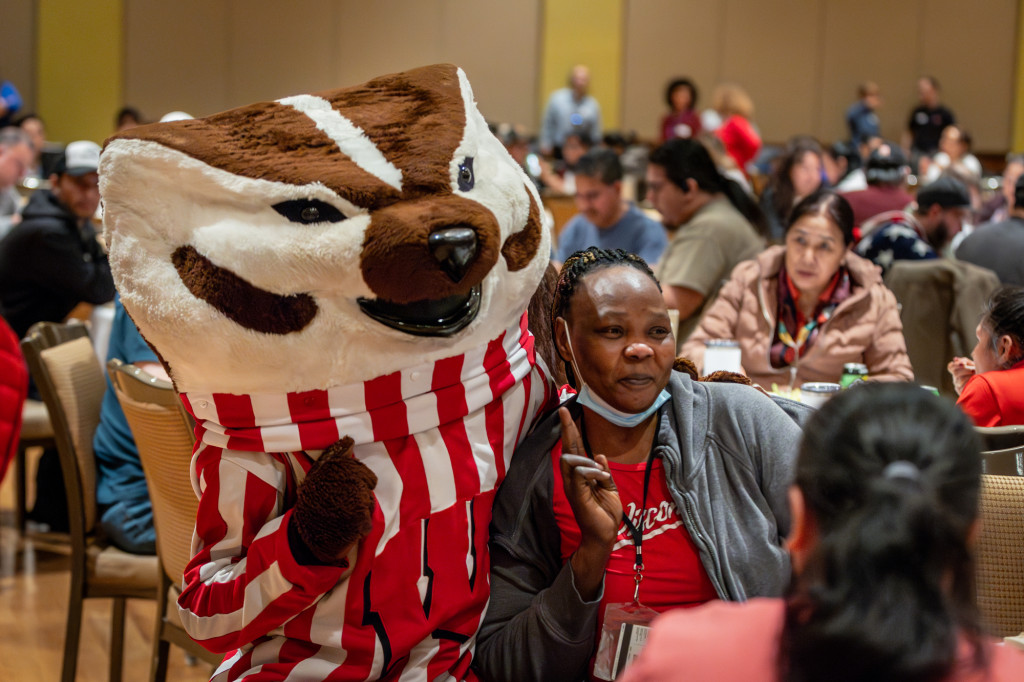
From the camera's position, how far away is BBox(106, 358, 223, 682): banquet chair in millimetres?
2213

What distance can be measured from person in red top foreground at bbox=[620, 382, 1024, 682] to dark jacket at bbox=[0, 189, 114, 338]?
398cm

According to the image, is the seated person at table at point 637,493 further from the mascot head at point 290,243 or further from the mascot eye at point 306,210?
the mascot eye at point 306,210

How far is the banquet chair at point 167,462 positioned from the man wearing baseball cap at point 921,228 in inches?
120

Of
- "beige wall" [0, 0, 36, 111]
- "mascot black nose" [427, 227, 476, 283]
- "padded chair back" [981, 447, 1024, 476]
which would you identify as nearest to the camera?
"mascot black nose" [427, 227, 476, 283]

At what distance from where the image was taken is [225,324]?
145 cm

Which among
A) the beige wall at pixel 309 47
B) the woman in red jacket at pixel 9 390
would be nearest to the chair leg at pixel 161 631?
the woman in red jacket at pixel 9 390

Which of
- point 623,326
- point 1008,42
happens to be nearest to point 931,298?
point 623,326

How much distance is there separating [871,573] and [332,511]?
79 centimetres

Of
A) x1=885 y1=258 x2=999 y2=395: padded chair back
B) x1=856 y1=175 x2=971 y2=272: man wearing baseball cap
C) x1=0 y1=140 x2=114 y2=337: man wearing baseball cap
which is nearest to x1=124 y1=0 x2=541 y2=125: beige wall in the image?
x1=0 y1=140 x2=114 y2=337: man wearing baseball cap

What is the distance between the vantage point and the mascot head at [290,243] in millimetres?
1433

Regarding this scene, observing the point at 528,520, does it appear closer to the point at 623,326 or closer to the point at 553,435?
the point at 553,435

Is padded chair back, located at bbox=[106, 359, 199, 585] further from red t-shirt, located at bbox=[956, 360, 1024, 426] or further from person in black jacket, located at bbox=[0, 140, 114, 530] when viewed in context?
person in black jacket, located at bbox=[0, 140, 114, 530]

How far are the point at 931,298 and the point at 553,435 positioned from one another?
7.88 feet

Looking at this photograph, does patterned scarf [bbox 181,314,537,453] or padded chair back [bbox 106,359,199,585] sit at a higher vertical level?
patterned scarf [bbox 181,314,537,453]
